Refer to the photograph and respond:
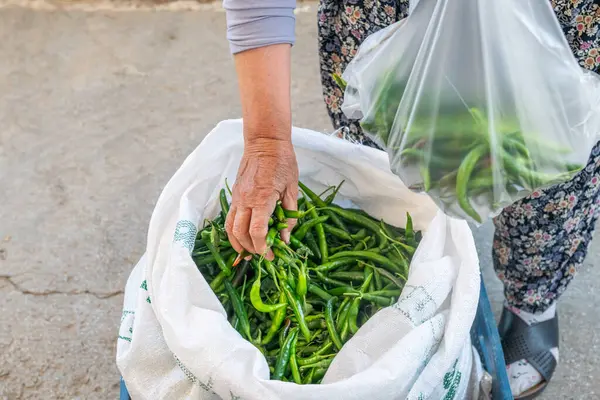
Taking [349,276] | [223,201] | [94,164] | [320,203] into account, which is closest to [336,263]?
[349,276]

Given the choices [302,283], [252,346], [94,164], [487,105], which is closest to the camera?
[487,105]

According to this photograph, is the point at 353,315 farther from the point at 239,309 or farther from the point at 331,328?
the point at 239,309

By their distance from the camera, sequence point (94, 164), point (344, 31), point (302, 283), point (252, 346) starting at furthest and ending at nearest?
point (94, 164)
point (344, 31)
point (302, 283)
point (252, 346)

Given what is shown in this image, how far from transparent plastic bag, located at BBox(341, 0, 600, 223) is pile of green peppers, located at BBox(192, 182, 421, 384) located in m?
0.30

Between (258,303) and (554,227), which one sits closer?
(258,303)

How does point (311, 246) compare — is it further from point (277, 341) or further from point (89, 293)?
point (89, 293)

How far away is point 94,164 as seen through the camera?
6.73 feet

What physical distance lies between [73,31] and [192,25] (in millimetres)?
473

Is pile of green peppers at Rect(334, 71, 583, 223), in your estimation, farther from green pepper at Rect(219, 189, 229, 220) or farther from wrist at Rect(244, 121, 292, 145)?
green pepper at Rect(219, 189, 229, 220)

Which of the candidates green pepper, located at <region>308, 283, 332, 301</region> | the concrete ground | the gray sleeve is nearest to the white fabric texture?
green pepper, located at <region>308, 283, 332, 301</region>

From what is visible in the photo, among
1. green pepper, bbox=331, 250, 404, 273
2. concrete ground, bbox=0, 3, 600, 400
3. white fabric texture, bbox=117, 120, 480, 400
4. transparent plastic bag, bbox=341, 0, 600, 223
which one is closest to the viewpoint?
transparent plastic bag, bbox=341, 0, 600, 223

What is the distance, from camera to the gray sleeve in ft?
3.16

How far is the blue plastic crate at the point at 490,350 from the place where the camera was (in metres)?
1.17

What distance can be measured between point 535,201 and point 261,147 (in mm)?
519
